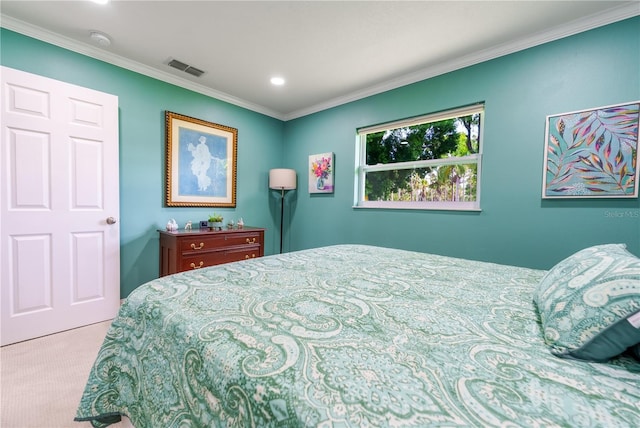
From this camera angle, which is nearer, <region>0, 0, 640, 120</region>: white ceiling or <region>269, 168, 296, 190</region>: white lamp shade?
<region>0, 0, 640, 120</region>: white ceiling

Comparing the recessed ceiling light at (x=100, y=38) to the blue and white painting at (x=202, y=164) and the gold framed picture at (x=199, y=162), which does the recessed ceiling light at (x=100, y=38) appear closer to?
the gold framed picture at (x=199, y=162)

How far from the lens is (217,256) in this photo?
2.86 m

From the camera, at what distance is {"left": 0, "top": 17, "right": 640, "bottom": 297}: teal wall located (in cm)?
195

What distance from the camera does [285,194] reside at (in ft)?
13.6

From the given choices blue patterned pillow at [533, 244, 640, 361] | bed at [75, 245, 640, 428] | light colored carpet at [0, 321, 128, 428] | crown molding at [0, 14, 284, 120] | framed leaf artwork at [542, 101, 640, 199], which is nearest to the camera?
bed at [75, 245, 640, 428]

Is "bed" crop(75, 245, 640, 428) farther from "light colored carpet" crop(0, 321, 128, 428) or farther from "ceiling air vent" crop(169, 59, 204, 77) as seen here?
"ceiling air vent" crop(169, 59, 204, 77)

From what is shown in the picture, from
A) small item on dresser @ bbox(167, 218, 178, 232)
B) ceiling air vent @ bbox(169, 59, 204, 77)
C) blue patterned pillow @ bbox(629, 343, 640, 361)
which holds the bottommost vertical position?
blue patterned pillow @ bbox(629, 343, 640, 361)

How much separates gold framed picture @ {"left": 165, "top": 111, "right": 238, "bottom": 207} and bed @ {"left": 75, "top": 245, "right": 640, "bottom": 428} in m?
2.20

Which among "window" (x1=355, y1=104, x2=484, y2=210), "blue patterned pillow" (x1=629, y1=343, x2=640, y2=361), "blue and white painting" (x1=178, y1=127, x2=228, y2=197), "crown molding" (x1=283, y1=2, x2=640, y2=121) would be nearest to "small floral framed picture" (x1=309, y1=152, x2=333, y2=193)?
"window" (x1=355, y1=104, x2=484, y2=210)

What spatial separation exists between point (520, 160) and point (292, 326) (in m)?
2.49

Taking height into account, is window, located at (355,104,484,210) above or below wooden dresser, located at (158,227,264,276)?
above

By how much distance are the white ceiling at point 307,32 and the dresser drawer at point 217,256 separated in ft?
6.46

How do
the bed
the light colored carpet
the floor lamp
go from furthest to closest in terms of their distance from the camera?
1. the floor lamp
2. the light colored carpet
3. the bed

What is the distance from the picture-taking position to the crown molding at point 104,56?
6.81ft
